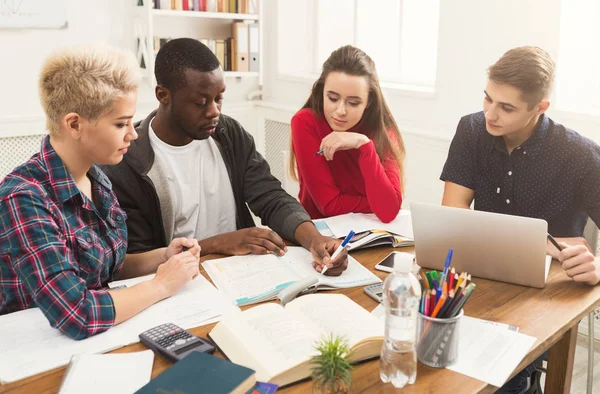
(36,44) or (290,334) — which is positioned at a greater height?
(36,44)

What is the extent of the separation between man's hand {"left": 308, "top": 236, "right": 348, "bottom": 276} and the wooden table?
0.08 metres

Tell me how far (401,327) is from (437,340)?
3.8 inches

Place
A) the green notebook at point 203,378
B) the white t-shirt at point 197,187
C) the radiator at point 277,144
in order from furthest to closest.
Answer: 1. the radiator at point 277,144
2. the white t-shirt at point 197,187
3. the green notebook at point 203,378

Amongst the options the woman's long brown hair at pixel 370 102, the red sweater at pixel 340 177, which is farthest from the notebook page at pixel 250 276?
the woman's long brown hair at pixel 370 102

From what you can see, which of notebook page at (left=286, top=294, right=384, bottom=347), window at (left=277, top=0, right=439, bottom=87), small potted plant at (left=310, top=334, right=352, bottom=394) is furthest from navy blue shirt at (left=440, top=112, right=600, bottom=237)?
window at (left=277, top=0, right=439, bottom=87)

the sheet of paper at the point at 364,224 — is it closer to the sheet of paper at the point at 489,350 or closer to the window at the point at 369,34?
the sheet of paper at the point at 489,350

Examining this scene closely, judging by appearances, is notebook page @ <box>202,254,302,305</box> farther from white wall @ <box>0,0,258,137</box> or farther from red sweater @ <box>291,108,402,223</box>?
white wall @ <box>0,0,258,137</box>

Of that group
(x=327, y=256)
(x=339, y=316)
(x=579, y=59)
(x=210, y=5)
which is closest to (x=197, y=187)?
(x=327, y=256)

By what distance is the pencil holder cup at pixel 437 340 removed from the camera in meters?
1.03

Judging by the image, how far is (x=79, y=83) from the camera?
126 centimetres

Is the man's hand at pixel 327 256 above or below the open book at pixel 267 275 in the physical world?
above

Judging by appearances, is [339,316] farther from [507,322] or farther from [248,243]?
[248,243]

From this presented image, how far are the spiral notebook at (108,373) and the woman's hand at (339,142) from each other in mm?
1031

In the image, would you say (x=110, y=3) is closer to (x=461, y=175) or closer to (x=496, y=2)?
(x=496, y=2)
